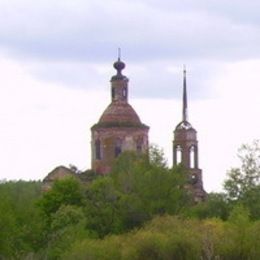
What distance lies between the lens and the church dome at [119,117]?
340 ft

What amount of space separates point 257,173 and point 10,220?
20849 mm

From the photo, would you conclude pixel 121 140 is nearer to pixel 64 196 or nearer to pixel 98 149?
pixel 98 149

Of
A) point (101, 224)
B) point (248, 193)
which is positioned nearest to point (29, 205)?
point (101, 224)

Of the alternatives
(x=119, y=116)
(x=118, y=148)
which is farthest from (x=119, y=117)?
(x=118, y=148)

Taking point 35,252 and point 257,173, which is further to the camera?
point 257,173

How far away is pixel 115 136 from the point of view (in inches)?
4072

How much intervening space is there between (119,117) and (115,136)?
127cm

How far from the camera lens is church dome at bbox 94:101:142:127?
103625mm

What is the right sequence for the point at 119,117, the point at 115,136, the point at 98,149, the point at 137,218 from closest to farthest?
the point at 137,218
the point at 115,136
the point at 98,149
the point at 119,117

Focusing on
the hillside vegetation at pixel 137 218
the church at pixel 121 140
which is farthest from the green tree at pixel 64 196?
the church at pixel 121 140

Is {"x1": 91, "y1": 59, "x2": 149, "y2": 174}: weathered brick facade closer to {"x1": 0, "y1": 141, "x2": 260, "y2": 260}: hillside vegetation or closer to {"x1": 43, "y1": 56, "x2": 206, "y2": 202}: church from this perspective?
{"x1": 43, "y1": 56, "x2": 206, "y2": 202}: church

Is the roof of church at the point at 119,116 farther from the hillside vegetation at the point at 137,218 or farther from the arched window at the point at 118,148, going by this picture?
the hillside vegetation at the point at 137,218

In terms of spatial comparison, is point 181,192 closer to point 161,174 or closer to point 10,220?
point 161,174

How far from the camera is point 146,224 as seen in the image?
251 ft
